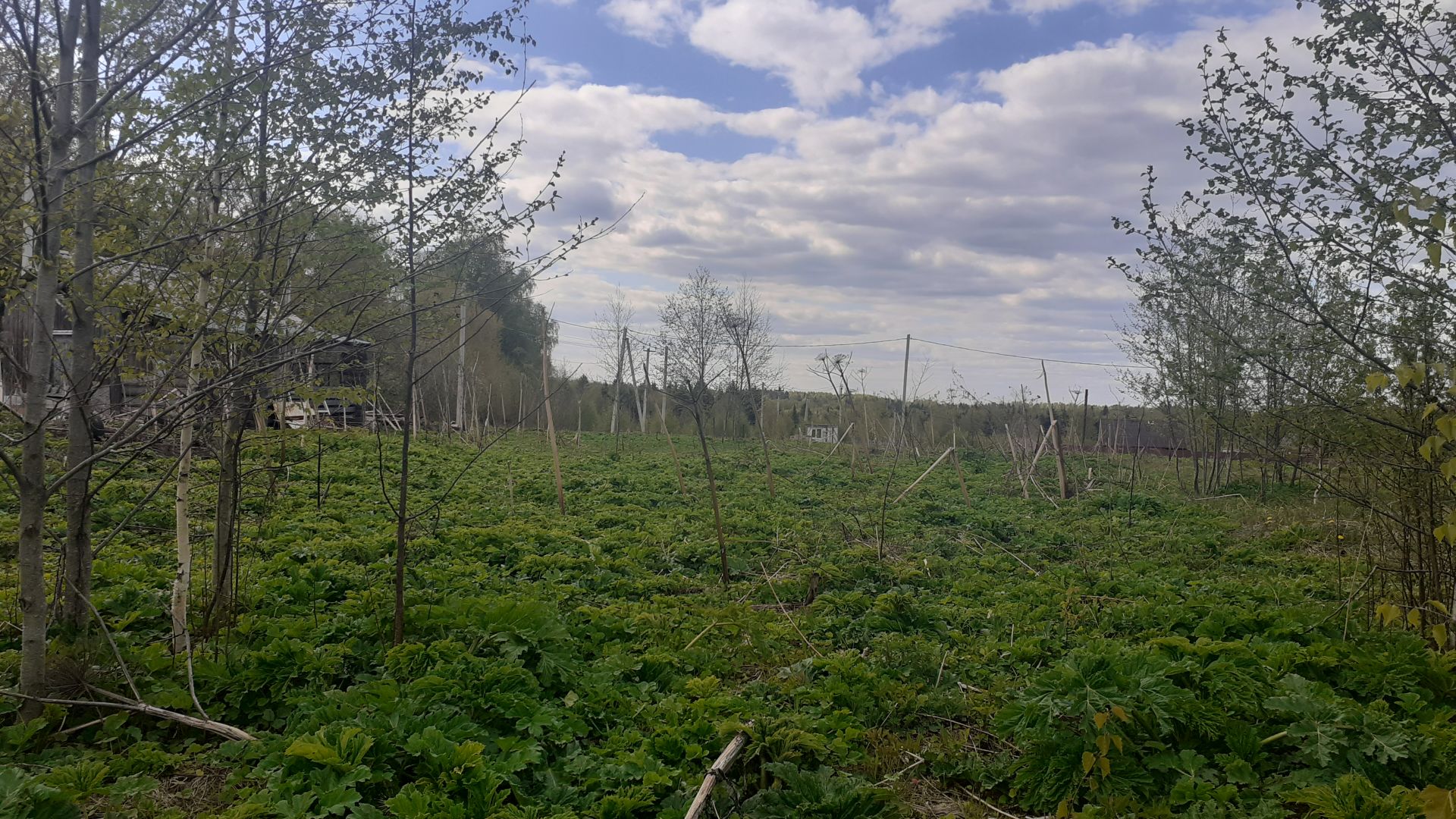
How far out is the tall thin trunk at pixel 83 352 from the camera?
133 inches

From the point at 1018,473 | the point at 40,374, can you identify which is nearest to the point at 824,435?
the point at 1018,473

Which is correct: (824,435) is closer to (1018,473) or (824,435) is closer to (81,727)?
(1018,473)

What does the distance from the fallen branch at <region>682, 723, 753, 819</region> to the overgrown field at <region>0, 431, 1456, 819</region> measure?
6 centimetres

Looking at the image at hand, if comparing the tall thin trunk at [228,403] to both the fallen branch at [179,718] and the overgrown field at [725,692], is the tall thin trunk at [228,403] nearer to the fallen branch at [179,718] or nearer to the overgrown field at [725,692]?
the overgrown field at [725,692]

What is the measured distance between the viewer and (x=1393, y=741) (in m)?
3.22

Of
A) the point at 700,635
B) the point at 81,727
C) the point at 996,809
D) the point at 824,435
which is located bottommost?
the point at 996,809

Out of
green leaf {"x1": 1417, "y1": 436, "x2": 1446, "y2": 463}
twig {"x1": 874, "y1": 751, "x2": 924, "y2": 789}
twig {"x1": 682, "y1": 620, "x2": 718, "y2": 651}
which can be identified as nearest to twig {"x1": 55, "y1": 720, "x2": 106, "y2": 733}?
twig {"x1": 682, "y1": 620, "x2": 718, "y2": 651}

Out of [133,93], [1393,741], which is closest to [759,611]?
[1393,741]

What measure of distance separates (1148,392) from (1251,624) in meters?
11.9

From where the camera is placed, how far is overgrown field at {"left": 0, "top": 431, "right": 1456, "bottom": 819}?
3094 millimetres

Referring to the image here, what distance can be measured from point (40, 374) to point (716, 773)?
10.1ft

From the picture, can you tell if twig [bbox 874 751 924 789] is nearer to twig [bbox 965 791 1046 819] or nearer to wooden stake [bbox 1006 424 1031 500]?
twig [bbox 965 791 1046 819]

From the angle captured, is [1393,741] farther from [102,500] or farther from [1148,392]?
[1148,392]

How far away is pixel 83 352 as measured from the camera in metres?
3.62
